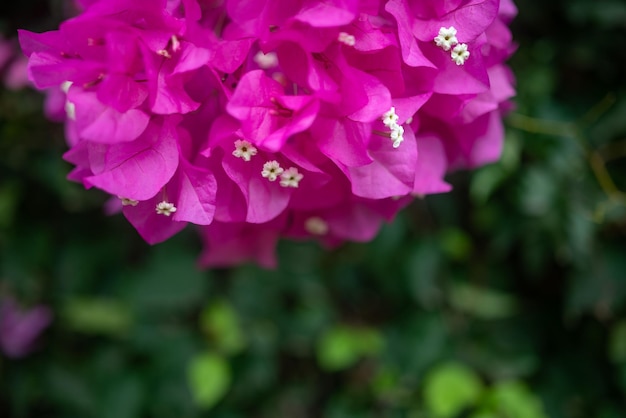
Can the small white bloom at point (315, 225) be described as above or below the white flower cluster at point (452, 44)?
below

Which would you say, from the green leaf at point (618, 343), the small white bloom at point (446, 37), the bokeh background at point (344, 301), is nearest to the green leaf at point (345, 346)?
the bokeh background at point (344, 301)

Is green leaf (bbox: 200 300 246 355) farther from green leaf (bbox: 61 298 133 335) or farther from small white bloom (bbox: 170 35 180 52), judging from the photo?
small white bloom (bbox: 170 35 180 52)

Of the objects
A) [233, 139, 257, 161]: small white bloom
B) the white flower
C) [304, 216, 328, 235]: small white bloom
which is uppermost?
the white flower

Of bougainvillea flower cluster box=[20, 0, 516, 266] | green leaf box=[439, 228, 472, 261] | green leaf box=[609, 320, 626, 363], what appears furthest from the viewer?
green leaf box=[439, 228, 472, 261]

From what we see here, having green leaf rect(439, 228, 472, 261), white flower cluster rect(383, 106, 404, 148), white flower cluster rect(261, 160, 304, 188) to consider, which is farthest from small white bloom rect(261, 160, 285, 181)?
green leaf rect(439, 228, 472, 261)

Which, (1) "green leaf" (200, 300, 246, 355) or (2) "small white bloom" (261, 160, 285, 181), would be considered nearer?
(2) "small white bloom" (261, 160, 285, 181)

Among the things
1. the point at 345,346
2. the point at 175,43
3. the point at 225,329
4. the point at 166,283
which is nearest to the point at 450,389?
the point at 345,346

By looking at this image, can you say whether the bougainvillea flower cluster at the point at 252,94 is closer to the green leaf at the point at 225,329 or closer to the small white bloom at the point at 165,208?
the small white bloom at the point at 165,208
